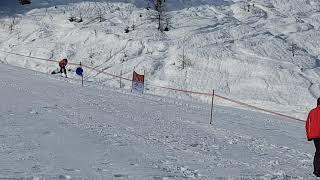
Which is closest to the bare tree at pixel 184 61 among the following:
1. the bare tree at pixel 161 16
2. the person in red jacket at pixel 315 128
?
the bare tree at pixel 161 16

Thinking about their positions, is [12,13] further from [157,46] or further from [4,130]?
[4,130]

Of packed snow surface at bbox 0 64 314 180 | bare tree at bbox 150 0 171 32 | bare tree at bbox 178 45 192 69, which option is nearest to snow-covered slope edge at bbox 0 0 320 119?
bare tree at bbox 178 45 192 69

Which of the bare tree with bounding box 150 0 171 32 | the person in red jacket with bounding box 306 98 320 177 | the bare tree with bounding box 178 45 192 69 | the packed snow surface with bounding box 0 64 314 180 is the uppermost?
the person in red jacket with bounding box 306 98 320 177

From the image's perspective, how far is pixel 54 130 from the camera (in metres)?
12.3

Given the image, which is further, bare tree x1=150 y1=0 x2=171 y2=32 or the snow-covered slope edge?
bare tree x1=150 y1=0 x2=171 y2=32

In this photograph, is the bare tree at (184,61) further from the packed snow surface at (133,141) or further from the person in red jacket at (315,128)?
the person in red jacket at (315,128)

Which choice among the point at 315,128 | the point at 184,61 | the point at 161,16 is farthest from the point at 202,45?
the point at 315,128

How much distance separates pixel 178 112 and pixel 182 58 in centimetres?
1796

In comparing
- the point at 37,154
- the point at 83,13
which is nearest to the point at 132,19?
the point at 83,13

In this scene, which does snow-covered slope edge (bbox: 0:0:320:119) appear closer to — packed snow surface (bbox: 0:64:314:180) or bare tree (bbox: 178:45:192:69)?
bare tree (bbox: 178:45:192:69)

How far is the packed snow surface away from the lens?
8.90 meters

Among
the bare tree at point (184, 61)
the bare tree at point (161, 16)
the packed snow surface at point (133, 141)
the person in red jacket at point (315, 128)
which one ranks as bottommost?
the bare tree at point (184, 61)

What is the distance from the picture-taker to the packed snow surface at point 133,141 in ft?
29.2

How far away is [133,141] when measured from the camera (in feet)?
38.7
